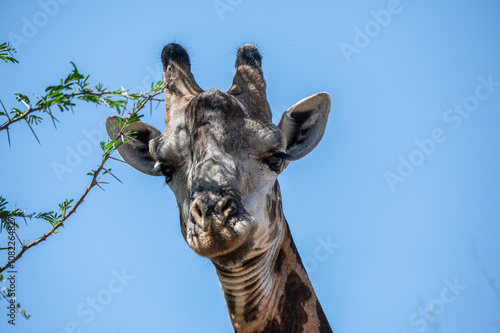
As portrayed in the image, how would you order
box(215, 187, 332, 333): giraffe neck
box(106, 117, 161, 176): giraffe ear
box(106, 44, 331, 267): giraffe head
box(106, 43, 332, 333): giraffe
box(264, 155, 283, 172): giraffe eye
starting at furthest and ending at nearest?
box(106, 117, 161, 176): giraffe ear, box(264, 155, 283, 172): giraffe eye, box(215, 187, 332, 333): giraffe neck, box(106, 43, 332, 333): giraffe, box(106, 44, 331, 267): giraffe head

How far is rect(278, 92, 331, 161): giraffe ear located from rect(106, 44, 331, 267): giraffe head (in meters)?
0.01

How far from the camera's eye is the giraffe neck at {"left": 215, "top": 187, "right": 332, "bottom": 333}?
570 centimetres

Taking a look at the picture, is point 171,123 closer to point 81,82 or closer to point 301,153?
point 301,153

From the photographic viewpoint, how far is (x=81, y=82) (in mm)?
4156

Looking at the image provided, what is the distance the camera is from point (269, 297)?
5.81m

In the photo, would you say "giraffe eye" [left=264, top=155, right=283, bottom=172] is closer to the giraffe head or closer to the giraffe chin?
the giraffe head

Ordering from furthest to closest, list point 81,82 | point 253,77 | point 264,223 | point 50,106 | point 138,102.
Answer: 1. point 253,77
2. point 264,223
3. point 138,102
4. point 81,82
5. point 50,106

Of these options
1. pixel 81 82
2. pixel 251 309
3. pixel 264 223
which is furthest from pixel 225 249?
pixel 81 82

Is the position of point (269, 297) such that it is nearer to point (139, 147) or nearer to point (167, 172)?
point (167, 172)

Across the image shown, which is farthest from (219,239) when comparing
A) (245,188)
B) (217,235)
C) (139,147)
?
(139,147)

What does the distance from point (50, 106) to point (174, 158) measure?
7.03 feet

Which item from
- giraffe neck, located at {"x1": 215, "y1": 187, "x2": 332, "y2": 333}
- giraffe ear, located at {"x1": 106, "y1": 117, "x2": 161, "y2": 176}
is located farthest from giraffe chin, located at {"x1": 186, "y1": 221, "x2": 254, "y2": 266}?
giraffe ear, located at {"x1": 106, "y1": 117, "x2": 161, "y2": 176}

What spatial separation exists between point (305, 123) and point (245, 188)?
1.62 metres

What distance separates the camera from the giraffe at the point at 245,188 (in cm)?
493
